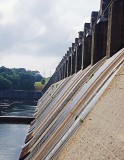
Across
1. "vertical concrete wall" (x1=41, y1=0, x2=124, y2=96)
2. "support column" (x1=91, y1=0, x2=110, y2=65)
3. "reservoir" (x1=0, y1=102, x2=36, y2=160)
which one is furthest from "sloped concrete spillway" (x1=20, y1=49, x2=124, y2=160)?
"reservoir" (x1=0, y1=102, x2=36, y2=160)

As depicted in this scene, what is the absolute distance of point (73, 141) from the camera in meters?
3.47

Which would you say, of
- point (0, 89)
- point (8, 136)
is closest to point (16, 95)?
point (0, 89)

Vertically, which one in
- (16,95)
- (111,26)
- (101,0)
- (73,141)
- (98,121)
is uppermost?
(101,0)

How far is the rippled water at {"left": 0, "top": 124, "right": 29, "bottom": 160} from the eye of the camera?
71.6 feet

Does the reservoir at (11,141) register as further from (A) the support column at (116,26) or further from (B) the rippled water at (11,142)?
(A) the support column at (116,26)

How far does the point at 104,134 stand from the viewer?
2918 mm

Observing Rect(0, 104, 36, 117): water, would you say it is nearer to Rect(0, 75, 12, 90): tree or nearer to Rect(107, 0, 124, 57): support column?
Rect(107, 0, 124, 57): support column

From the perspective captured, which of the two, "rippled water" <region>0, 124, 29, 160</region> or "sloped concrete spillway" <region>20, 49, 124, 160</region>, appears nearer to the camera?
"sloped concrete spillway" <region>20, 49, 124, 160</region>

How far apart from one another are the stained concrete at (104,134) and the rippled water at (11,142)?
1747 centimetres

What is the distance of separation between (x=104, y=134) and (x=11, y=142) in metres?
24.8

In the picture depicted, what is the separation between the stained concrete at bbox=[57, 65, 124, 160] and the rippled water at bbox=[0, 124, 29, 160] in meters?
17.5

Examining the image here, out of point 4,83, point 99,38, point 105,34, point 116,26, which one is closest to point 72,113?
point 116,26

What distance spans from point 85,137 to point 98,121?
0.82 ft

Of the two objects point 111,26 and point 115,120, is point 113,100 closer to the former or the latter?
point 115,120
